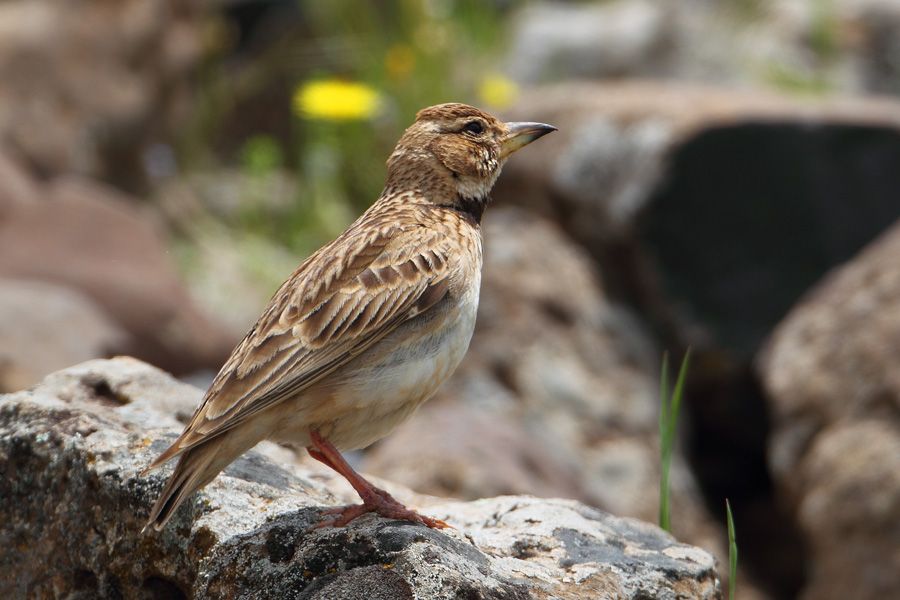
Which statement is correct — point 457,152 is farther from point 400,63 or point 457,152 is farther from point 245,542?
point 400,63

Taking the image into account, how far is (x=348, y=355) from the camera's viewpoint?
3.85 meters

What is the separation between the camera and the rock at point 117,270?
25.1 feet

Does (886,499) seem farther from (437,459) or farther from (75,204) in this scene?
(75,204)

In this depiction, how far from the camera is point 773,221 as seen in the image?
8305mm

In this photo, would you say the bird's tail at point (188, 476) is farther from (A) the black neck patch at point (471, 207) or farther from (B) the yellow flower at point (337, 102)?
(B) the yellow flower at point (337, 102)

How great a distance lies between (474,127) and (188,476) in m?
1.92

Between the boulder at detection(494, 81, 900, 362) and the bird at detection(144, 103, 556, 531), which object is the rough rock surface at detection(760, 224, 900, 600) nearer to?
the boulder at detection(494, 81, 900, 362)

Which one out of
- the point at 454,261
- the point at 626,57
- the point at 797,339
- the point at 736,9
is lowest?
the point at 454,261

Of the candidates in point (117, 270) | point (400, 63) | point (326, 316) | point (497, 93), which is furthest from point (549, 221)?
point (326, 316)

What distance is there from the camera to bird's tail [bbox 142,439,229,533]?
3.42 m

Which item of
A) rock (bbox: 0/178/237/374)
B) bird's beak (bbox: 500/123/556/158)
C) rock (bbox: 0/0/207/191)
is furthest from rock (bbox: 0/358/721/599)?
rock (bbox: 0/0/207/191)

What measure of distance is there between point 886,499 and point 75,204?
5.20 metres

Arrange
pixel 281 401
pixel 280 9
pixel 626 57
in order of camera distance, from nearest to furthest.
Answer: pixel 281 401 → pixel 626 57 → pixel 280 9

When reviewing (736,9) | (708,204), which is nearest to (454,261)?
(708,204)
